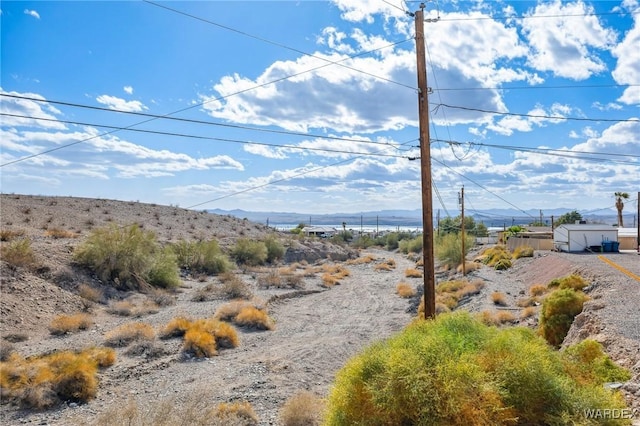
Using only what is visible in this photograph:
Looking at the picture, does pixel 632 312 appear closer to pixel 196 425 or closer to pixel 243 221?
pixel 196 425

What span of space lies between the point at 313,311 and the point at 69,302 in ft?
45.2

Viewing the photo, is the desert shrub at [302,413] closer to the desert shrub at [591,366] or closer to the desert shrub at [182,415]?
the desert shrub at [182,415]

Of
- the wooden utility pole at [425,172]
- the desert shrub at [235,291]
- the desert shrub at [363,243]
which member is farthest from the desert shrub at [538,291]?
the desert shrub at [363,243]

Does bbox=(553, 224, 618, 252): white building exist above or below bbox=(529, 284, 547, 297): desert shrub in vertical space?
above

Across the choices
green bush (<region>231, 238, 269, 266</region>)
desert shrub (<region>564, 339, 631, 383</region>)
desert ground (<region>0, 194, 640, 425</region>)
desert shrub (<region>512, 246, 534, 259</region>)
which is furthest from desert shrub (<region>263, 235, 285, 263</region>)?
desert shrub (<region>564, 339, 631, 383</region>)

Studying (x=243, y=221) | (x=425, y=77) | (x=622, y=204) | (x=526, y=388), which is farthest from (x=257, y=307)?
(x=622, y=204)

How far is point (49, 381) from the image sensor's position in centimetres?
1390

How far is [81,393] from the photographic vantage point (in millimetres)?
13891

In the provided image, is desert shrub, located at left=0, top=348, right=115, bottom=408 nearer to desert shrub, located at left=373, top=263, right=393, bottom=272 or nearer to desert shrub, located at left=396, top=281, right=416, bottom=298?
desert shrub, located at left=396, top=281, right=416, bottom=298

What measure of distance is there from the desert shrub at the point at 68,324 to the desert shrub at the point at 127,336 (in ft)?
8.81

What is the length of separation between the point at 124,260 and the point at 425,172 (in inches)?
984

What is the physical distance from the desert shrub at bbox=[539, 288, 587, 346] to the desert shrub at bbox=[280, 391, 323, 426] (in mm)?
9096

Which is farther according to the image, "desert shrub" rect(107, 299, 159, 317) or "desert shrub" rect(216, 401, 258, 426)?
"desert shrub" rect(107, 299, 159, 317)

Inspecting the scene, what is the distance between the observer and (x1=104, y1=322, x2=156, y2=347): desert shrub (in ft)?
64.8
